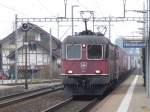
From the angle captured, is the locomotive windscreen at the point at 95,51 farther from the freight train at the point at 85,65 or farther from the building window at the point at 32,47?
the building window at the point at 32,47

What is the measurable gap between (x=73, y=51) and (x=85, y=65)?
1038 mm

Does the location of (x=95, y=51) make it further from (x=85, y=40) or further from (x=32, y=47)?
(x=32, y=47)

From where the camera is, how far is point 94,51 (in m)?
27.5

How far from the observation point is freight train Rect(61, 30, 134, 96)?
2664 cm

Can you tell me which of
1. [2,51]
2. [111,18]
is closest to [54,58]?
[2,51]

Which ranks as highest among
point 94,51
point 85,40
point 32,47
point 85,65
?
point 32,47

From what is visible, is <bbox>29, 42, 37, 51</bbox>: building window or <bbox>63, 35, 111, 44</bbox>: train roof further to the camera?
<bbox>29, 42, 37, 51</bbox>: building window

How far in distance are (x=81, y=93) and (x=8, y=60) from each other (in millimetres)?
62103

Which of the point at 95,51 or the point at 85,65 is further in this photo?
the point at 95,51

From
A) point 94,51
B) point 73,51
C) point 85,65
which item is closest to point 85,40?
point 94,51

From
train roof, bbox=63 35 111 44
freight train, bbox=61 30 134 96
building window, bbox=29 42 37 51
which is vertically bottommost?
freight train, bbox=61 30 134 96

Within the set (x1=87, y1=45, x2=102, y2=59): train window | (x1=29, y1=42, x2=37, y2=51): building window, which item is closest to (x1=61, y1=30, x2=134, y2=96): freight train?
(x1=87, y1=45, x2=102, y2=59): train window

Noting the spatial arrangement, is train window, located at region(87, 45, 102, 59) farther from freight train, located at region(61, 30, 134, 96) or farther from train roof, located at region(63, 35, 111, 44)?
train roof, located at region(63, 35, 111, 44)

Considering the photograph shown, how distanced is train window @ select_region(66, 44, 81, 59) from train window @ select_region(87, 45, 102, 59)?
501 mm
